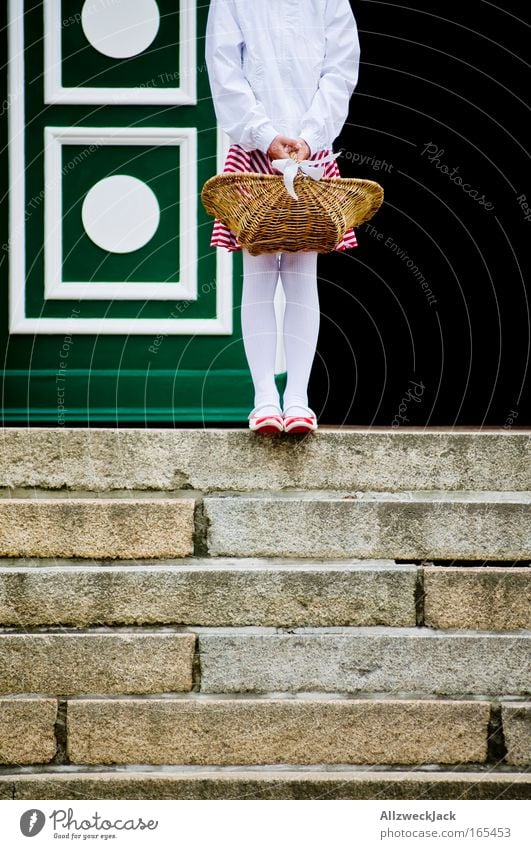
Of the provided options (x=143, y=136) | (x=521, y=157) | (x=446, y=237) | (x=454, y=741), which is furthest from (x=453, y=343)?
(x=454, y=741)

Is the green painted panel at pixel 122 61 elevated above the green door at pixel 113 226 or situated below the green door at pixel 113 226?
above

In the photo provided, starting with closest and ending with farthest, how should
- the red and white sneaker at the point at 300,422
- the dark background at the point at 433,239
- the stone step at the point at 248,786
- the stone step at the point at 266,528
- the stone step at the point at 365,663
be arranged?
the stone step at the point at 248,786, the stone step at the point at 365,663, the stone step at the point at 266,528, the red and white sneaker at the point at 300,422, the dark background at the point at 433,239

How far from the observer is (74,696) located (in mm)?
2410

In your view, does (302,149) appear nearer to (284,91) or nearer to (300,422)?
(284,91)

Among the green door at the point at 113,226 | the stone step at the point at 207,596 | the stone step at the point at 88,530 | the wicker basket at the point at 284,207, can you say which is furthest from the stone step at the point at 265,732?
the green door at the point at 113,226

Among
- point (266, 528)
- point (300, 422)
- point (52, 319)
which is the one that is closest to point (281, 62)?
point (300, 422)

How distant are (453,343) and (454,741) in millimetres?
3195

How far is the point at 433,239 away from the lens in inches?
212

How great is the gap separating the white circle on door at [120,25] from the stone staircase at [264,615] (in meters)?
1.76

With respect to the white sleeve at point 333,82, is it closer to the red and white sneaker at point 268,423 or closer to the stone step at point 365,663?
the red and white sneaker at point 268,423

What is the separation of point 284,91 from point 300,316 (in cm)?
59

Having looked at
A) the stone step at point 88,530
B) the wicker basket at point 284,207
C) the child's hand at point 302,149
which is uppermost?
the child's hand at point 302,149

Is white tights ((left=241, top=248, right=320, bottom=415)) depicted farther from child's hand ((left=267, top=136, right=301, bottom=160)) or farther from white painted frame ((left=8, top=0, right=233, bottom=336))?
white painted frame ((left=8, top=0, right=233, bottom=336))

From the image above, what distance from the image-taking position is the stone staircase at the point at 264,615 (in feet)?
7.79
